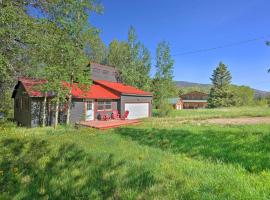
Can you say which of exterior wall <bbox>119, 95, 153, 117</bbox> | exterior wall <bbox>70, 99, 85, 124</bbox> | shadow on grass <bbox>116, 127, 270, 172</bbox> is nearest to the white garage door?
exterior wall <bbox>119, 95, 153, 117</bbox>

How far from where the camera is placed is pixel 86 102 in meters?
19.9

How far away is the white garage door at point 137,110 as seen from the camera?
24303 millimetres

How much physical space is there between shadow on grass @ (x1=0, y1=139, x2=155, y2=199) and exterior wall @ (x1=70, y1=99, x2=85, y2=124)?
37.3 feet

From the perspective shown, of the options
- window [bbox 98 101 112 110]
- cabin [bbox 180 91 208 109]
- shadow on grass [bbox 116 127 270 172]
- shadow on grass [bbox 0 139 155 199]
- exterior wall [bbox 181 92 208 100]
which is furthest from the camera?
exterior wall [bbox 181 92 208 100]

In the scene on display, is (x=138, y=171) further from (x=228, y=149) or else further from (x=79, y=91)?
(x=79, y=91)

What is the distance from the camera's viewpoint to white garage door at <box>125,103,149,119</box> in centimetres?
2430

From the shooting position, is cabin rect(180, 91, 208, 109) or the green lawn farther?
cabin rect(180, 91, 208, 109)

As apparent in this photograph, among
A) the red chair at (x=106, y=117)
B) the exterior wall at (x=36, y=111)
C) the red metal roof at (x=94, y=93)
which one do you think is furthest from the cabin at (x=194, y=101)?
the exterior wall at (x=36, y=111)

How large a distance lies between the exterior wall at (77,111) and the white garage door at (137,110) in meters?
5.66

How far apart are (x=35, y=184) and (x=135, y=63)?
32.8 m

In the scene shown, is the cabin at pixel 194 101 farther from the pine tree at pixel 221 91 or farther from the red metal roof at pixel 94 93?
the red metal roof at pixel 94 93

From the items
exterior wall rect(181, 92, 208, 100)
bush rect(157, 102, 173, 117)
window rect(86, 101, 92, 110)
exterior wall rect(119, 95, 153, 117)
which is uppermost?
exterior wall rect(181, 92, 208, 100)

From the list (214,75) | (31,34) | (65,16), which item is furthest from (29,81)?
(214,75)

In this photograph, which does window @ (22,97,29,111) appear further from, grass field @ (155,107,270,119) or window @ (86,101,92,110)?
grass field @ (155,107,270,119)
